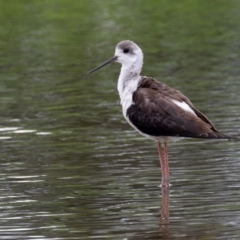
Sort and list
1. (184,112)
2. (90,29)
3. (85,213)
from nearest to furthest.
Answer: (85,213) < (184,112) < (90,29)

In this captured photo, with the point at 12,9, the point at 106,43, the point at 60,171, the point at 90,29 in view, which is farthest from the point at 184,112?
the point at 12,9

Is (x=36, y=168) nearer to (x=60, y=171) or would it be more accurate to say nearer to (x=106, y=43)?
(x=60, y=171)

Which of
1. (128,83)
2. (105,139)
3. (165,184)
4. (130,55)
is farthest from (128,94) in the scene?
(105,139)

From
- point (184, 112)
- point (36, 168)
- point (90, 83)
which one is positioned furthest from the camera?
point (90, 83)

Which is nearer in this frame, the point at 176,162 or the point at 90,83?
the point at 176,162

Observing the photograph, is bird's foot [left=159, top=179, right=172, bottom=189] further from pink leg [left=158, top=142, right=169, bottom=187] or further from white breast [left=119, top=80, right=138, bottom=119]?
white breast [left=119, top=80, right=138, bottom=119]

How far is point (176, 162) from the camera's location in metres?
11.8

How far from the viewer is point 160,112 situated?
11.0 m

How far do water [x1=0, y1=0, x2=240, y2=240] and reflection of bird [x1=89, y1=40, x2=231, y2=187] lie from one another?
0.52 meters

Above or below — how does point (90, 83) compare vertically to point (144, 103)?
below

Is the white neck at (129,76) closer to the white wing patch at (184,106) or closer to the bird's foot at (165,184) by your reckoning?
the white wing patch at (184,106)

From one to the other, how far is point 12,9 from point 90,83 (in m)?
10.7

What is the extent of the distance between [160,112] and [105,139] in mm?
2356

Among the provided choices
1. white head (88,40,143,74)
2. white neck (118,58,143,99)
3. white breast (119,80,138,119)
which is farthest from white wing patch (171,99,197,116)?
white head (88,40,143,74)
